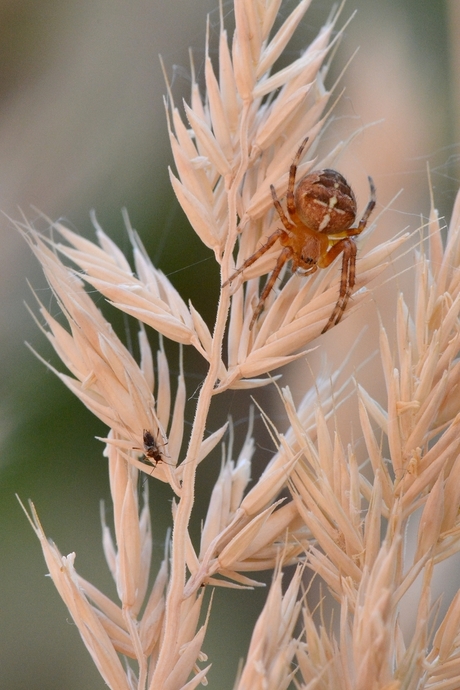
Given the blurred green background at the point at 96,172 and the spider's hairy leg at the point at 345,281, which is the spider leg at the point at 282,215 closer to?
the spider's hairy leg at the point at 345,281

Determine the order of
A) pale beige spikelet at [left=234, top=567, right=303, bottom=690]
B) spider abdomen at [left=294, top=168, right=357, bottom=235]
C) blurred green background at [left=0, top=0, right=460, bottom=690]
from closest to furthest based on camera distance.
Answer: pale beige spikelet at [left=234, top=567, right=303, bottom=690]
spider abdomen at [left=294, top=168, right=357, bottom=235]
blurred green background at [left=0, top=0, right=460, bottom=690]

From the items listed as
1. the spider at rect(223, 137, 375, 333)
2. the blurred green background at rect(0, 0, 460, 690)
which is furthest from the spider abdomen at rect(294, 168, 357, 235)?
the blurred green background at rect(0, 0, 460, 690)

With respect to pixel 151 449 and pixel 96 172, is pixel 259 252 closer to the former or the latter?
pixel 151 449

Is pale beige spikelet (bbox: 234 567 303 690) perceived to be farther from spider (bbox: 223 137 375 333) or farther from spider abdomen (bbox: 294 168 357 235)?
spider abdomen (bbox: 294 168 357 235)

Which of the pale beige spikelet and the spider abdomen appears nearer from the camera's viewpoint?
the pale beige spikelet

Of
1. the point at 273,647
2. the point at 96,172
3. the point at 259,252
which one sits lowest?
the point at 273,647

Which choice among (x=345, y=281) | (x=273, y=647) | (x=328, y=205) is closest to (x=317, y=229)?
(x=328, y=205)

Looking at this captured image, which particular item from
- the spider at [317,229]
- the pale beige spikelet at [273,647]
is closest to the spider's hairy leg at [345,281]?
the spider at [317,229]

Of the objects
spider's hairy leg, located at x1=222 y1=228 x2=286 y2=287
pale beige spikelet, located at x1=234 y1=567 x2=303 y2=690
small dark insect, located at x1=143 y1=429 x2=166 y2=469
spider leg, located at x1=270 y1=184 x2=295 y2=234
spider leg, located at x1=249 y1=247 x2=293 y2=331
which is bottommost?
pale beige spikelet, located at x1=234 y1=567 x2=303 y2=690
